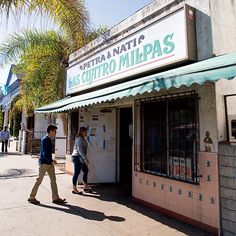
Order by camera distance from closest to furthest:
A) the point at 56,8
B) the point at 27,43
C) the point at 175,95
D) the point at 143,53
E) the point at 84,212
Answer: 1. the point at 175,95
2. the point at 84,212
3. the point at 143,53
4. the point at 56,8
5. the point at 27,43

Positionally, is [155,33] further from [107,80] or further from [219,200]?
[219,200]

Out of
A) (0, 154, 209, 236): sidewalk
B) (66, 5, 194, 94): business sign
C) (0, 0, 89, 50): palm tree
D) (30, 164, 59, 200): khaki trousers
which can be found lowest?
(0, 154, 209, 236): sidewalk

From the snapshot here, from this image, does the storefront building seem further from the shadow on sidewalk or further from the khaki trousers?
the khaki trousers

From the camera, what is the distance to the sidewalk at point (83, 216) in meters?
5.11

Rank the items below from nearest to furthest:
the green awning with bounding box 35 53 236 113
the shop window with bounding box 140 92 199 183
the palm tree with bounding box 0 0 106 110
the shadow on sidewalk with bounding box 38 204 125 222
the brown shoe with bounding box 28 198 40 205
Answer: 1. the green awning with bounding box 35 53 236 113
2. the shop window with bounding box 140 92 199 183
3. the shadow on sidewalk with bounding box 38 204 125 222
4. the brown shoe with bounding box 28 198 40 205
5. the palm tree with bounding box 0 0 106 110

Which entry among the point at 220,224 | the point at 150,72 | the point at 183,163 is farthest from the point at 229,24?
the point at 220,224

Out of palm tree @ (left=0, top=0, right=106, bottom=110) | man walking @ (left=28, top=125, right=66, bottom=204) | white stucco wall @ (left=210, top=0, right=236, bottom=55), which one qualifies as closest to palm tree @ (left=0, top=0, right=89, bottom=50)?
palm tree @ (left=0, top=0, right=106, bottom=110)

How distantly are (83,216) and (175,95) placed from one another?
10.3 feet

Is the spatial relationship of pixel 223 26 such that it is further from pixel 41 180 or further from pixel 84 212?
pixel 41 180

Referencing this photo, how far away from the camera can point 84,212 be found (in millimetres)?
6184

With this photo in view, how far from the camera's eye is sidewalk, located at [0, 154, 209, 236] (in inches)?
201

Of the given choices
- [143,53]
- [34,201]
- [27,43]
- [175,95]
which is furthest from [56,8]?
[27,43]

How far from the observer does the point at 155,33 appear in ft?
20.3

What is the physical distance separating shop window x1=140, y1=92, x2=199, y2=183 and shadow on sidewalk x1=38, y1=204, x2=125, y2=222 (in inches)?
55.4
